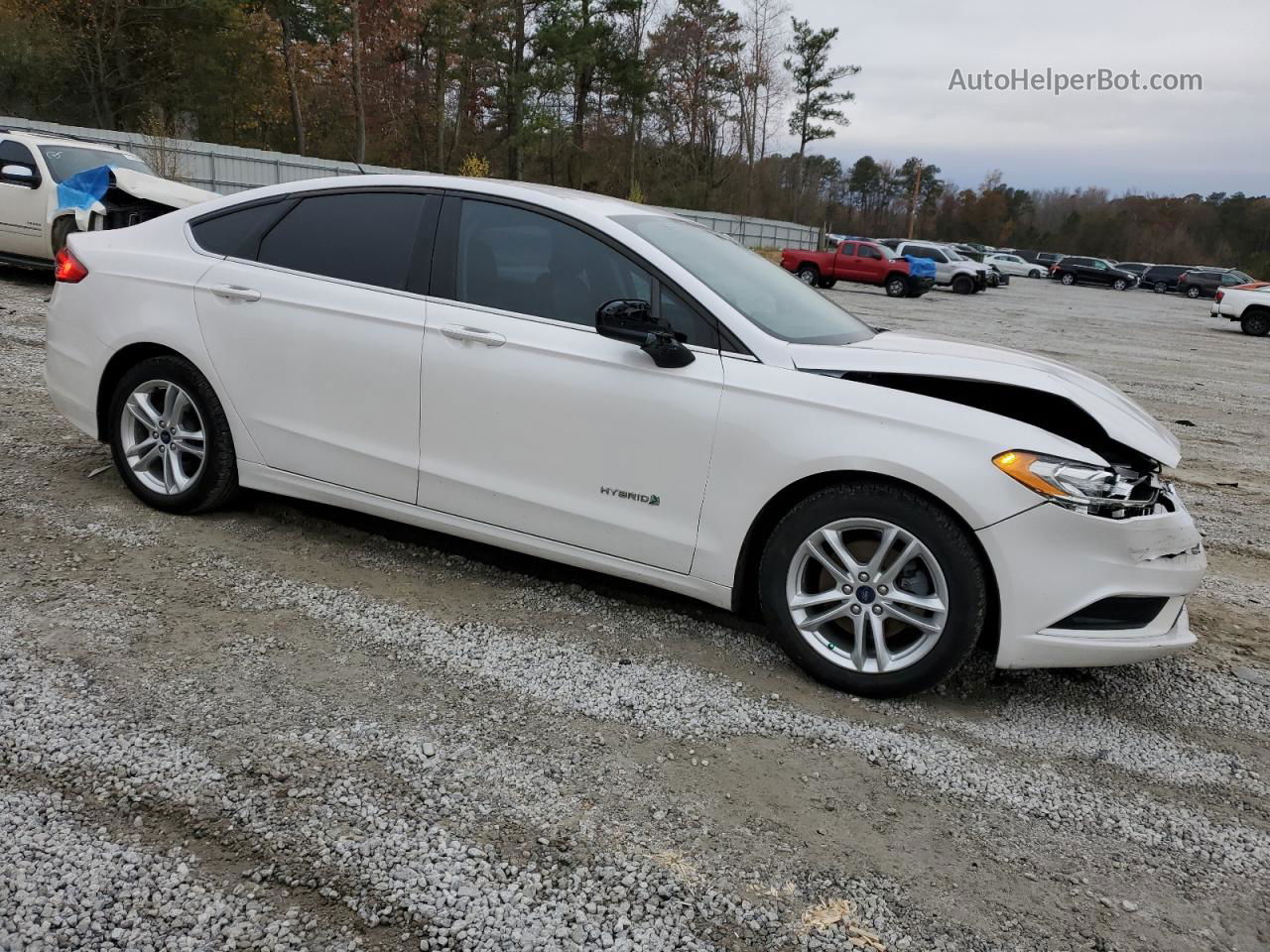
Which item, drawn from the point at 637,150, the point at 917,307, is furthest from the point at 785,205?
the point at 917,307

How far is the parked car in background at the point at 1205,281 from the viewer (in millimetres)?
47875

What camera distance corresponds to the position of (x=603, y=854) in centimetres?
254

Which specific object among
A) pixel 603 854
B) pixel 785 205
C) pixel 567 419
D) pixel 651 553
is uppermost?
pixel 785 205

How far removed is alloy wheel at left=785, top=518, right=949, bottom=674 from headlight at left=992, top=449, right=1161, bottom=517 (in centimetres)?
40

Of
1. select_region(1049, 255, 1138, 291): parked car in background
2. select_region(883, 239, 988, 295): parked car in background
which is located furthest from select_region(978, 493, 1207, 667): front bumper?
select_region(1049, 255, 1138, 291): parked car in background

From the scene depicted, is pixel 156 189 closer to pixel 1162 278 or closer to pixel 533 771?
pixel 533 771

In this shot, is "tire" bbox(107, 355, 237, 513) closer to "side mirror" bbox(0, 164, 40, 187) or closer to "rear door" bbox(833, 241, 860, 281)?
"side mirror" bbox(0, 164, 40, 187)

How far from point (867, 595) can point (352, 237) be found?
2695 millimetres

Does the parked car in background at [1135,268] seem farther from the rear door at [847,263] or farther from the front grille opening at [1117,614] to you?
the front grille opening at [1117,614]

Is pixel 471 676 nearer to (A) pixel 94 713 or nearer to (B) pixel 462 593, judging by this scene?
(B) pixel 462 593

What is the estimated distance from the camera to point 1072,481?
3166 mm

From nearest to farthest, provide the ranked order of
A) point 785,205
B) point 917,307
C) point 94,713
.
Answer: point 94,713, point 917,307, point 785,205

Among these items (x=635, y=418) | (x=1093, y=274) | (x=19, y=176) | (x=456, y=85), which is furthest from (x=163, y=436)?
(x=1093, y=274)

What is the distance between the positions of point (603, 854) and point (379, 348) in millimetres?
2374
